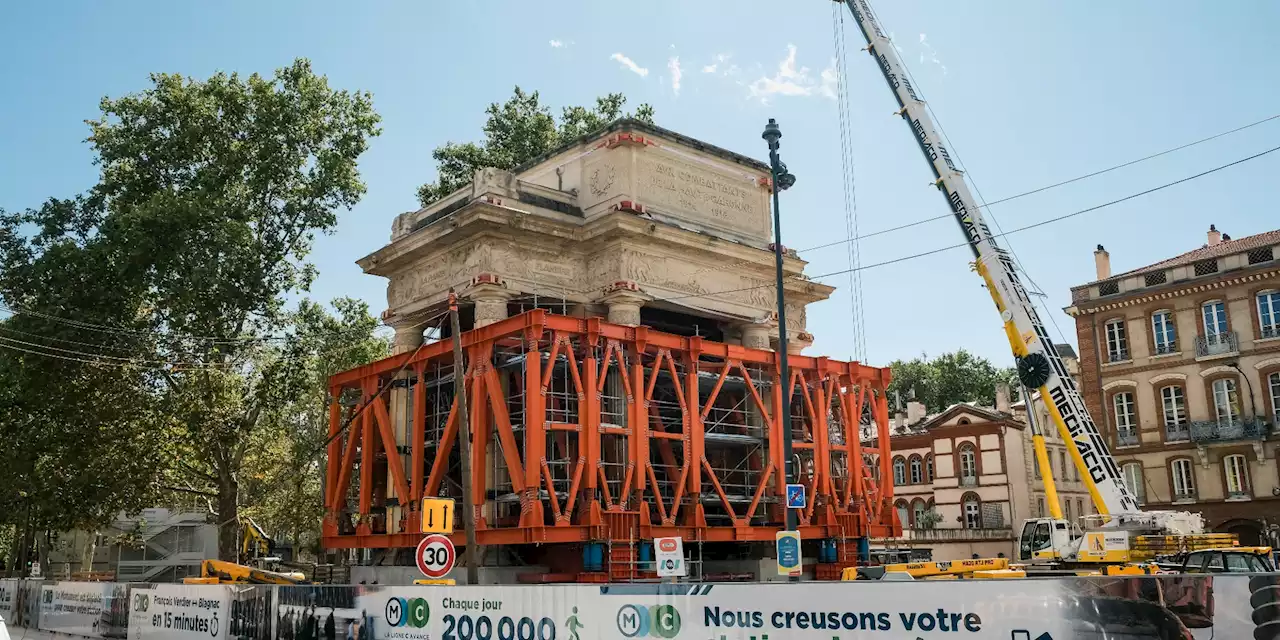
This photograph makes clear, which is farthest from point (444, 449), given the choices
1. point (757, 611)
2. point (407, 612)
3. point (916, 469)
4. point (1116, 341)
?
point (916, 469)

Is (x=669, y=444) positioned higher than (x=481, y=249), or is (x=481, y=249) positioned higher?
(x=481, y=249)

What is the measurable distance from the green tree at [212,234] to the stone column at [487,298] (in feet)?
33.8

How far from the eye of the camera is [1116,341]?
45.6 metres

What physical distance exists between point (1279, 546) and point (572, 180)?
3080 centimetres

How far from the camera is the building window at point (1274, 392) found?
134 ft

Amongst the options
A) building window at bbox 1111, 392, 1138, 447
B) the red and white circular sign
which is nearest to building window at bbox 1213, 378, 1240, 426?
building window at bbox 1111, 392, 1138, 447

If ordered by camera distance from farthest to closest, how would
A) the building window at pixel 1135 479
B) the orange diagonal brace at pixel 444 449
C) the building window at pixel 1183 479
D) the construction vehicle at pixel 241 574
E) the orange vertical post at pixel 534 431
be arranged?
the building window at pixel 1135 479
the building window at pixel 1183 479
the construction vehicle at pixel 241 574
the orange diagonal brace at pixel 444 449
the orange vertical post at pixel 534 431

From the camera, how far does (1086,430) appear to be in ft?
91.1

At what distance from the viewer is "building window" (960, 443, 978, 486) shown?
57.3 meters

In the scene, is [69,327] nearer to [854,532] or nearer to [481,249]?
[481,249]

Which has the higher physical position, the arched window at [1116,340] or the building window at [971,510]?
the arched window at [1116,340]

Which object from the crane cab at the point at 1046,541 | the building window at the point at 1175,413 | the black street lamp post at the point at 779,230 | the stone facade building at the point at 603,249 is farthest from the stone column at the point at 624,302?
the building window at the point at 1175,413

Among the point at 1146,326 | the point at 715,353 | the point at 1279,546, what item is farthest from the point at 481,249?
the point at 1279,546

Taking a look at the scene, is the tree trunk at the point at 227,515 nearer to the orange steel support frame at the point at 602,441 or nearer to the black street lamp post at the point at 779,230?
the orange steel support frame at the point at 602,441
